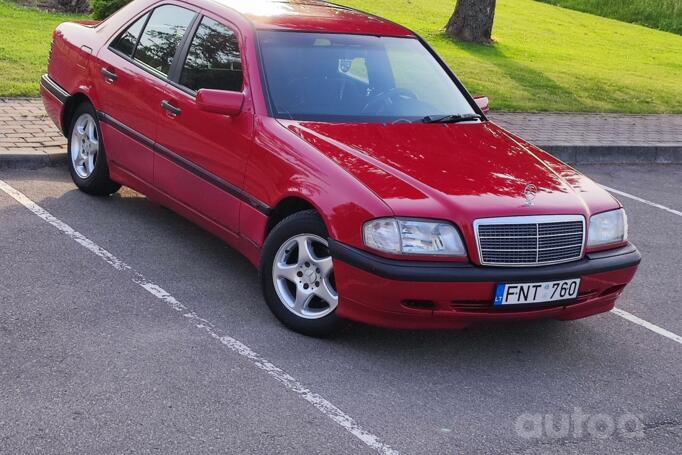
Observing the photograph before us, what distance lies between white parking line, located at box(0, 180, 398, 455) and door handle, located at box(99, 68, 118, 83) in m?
1.03

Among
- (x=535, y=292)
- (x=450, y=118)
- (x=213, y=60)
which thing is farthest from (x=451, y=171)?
(x=213, y=60)

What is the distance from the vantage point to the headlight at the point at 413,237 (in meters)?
5.04

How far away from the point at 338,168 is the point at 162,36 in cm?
227

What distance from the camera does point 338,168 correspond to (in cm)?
537

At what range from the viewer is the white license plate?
513 cm

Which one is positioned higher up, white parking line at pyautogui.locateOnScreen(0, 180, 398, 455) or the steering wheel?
the steering wheel

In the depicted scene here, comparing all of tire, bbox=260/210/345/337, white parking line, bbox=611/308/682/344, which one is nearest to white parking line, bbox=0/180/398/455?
tire, bbox=260/210/345/337

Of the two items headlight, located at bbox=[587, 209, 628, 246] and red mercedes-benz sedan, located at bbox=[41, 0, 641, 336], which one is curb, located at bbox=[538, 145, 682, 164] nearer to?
red mercedes-benz sedan, located at bbox=[41, 0, 641, 336]

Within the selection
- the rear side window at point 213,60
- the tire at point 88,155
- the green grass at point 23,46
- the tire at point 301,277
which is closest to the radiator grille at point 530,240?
the tire at point 301,277

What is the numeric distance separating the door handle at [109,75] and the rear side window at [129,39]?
6.9 inches

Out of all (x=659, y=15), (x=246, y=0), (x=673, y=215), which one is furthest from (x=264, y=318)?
(x=659, y=15)

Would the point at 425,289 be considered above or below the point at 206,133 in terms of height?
below

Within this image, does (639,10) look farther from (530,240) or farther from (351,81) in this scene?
(530,240)

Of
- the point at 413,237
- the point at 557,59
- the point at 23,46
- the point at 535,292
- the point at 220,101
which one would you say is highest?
the point at 220,101
